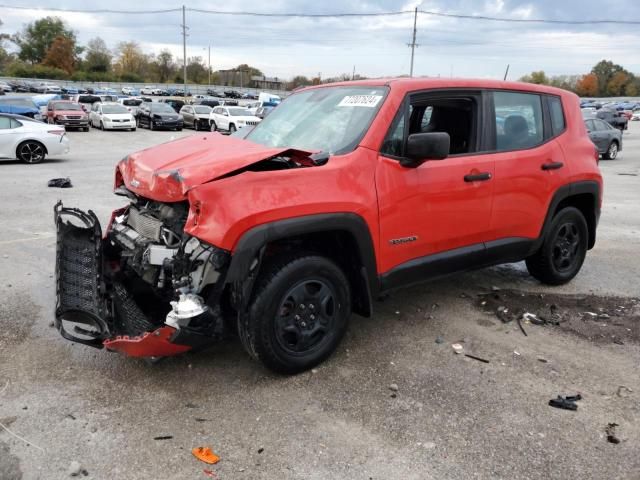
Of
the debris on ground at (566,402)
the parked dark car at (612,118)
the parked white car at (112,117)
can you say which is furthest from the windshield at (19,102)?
the debris on ground at (566,402)

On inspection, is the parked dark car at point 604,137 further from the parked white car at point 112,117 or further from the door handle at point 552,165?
the parked white car at point 112,117

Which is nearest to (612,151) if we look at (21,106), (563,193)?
(563,193)

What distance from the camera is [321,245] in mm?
3668

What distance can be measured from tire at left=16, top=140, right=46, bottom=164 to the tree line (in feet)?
344

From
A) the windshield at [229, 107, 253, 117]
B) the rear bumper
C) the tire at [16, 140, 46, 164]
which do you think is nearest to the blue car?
the windshield at [229, 107, 253, 117]

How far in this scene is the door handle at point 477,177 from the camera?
408 cm

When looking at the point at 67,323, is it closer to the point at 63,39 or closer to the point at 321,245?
the point at 321,245

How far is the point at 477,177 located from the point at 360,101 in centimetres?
109

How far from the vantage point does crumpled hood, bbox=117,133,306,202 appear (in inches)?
122

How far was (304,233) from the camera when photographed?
10.8ft

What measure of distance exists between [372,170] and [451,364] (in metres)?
1.49

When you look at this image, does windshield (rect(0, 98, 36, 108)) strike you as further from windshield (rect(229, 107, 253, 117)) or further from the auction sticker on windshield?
the auction sticker on windshield

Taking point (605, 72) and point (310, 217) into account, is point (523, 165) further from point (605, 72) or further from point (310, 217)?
point (605, 72)

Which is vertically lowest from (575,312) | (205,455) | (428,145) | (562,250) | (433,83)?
(205,455)
